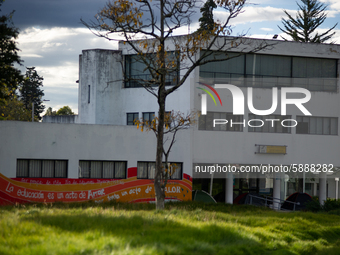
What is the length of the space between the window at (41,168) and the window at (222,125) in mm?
8937

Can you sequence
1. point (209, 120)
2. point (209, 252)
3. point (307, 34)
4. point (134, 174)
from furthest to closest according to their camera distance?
point (307, 34) < point (209, 120) < point (134, 174) < point (209, 252)

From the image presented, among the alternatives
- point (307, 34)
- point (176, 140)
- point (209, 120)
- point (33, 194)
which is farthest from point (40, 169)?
point (307, 34)

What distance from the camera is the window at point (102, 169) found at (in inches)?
989

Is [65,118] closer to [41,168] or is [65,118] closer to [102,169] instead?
[102,169]

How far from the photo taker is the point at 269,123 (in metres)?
29.9

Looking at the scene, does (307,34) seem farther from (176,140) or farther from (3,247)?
(3,247)

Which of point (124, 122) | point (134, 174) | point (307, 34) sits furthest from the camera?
point (307, 34)

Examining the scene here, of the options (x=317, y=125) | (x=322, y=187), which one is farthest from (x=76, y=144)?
(x=322, y=187)

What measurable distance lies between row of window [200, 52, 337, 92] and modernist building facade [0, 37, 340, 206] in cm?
7

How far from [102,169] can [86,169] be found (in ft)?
3.04

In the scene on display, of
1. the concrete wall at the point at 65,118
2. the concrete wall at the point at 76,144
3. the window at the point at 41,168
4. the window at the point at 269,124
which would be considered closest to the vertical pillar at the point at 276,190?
the window at the point at 269,124

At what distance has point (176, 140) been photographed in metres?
26.4

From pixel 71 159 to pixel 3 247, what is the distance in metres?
17.5

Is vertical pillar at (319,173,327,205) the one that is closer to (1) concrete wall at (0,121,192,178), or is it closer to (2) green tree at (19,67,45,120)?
(1) concrete wall at (0,121,192,178)
